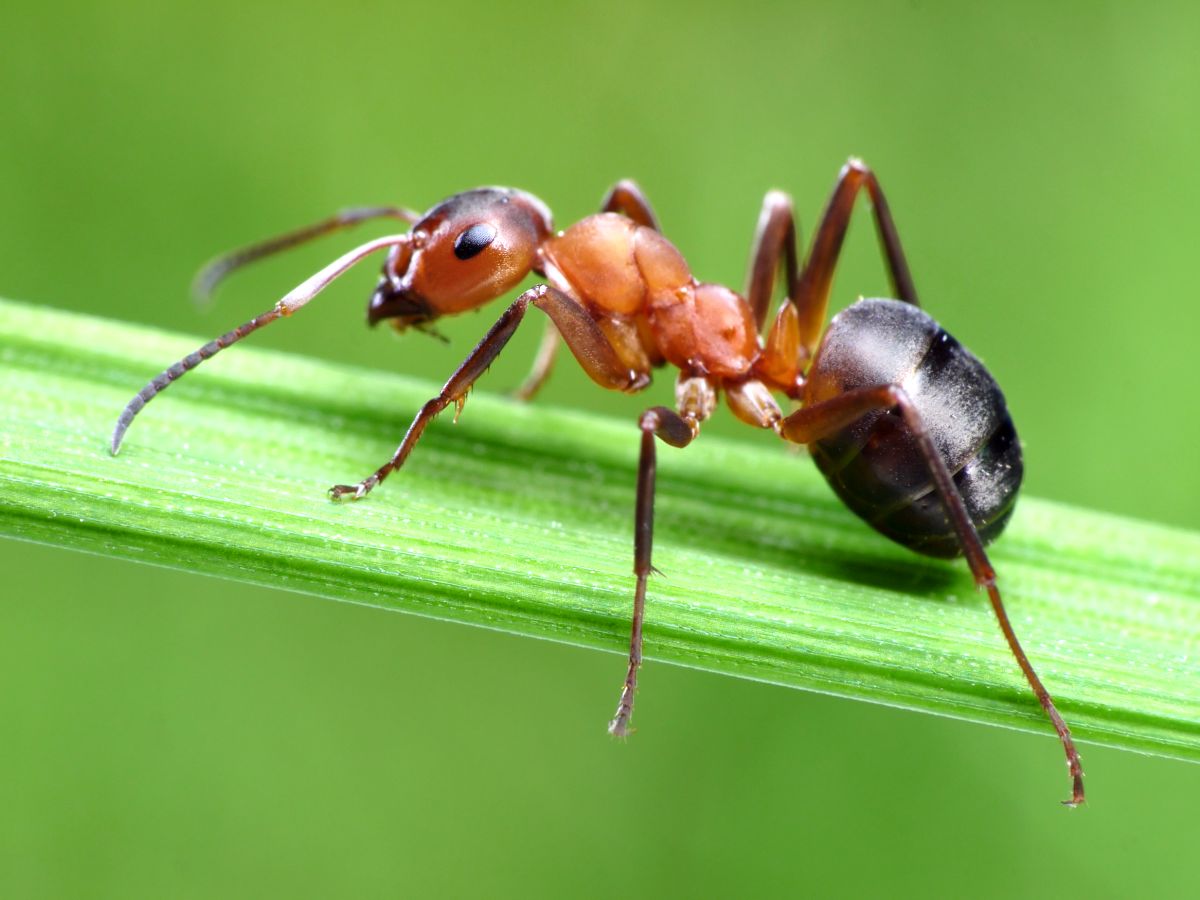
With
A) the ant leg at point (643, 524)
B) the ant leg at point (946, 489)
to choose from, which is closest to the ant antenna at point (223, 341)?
the ant leg at point (643, 524)

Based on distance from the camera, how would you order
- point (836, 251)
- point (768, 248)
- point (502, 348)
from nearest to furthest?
1. point (502, 348)
2. point (836, 251)
3. point (768, 248)

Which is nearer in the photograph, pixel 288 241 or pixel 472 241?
pixel 472 241

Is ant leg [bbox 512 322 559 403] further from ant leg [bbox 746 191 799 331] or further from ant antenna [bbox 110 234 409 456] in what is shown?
ant antenna [bbox 110 234 409 456]

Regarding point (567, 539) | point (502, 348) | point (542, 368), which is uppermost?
point (502, 348)

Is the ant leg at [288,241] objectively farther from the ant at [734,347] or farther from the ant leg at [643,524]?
the ant leg at [643,524]

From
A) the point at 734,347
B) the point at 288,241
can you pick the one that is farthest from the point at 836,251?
the point at 288,241

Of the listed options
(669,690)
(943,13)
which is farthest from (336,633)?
(943,13)

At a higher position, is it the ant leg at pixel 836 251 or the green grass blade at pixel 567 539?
the ant leg at pixel 836 251

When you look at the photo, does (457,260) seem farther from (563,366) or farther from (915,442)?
(563,366)
